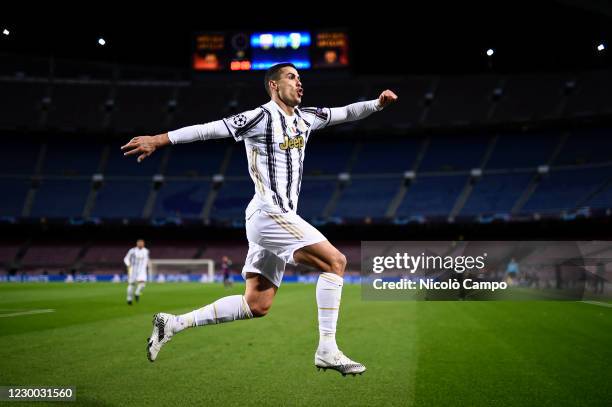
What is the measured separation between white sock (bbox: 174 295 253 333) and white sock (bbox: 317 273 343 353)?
788 millimetres

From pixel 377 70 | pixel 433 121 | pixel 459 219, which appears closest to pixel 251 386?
pixel 459 219

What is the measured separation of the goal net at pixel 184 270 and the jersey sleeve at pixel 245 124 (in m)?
38.8

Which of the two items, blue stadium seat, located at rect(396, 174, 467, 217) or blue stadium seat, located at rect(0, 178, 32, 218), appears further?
blue stadium seat, located at rect(0, 178, 32, 218)

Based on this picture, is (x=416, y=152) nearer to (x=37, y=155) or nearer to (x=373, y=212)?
(x=373, y=212)

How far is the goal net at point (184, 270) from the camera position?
4378 cm

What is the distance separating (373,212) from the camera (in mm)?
46531

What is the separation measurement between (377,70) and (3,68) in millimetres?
34416

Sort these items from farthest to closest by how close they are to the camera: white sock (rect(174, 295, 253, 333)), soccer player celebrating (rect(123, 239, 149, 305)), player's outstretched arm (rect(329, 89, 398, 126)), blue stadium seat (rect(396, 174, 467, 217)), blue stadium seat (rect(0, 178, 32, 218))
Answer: blue stadium seat (rect(0, 178, 32, 218)) < blue stadium seat (rect(396, 174, 467, 217)) < soccer player celebrating (rect(123, 239, 149, 305)) < player's outstretched arm (rect(329, 89, 398, 126)) < white sock (rect(174, 295, 253, 333))

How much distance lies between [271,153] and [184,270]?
42.0 meters

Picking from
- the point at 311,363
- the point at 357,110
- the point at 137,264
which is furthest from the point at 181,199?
the point at 357,110

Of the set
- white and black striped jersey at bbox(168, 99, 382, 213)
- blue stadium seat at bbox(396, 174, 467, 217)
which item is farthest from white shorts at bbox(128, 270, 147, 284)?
blue stadium seat at bbox(396, 174, 467, 217)

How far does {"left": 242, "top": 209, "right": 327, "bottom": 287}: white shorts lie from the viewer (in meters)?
5.12

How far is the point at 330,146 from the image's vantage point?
51.7 m

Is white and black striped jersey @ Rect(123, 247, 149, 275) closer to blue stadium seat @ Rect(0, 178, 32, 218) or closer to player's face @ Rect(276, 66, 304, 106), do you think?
player's face @ Rect(276, 66, 304, 106)
